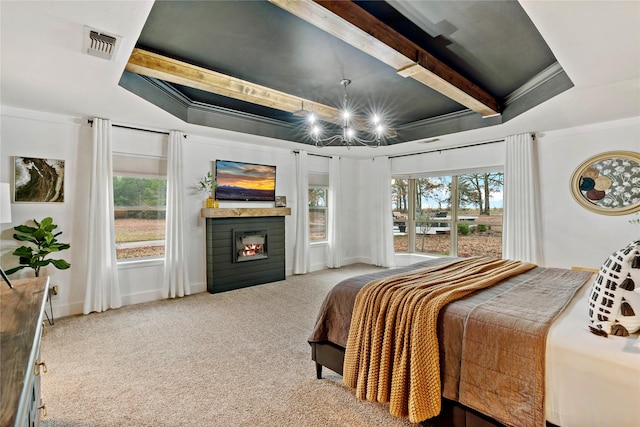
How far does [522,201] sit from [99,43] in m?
5.20

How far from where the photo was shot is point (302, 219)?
6.02m

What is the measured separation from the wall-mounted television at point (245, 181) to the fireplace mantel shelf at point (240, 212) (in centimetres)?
30

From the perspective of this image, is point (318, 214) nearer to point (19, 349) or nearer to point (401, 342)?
point (401, 342)

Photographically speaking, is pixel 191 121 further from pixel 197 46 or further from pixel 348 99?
pixel 348 99

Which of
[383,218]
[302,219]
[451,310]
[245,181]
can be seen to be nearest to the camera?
[451,310]

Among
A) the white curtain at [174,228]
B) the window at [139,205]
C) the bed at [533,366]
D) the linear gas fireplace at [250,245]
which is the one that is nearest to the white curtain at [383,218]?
the linear gas fireplace at [250,245]

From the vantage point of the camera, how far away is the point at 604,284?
1.53 meters

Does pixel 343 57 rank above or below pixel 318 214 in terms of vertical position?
above

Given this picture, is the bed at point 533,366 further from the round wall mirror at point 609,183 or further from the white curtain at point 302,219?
the white curtain at point 302,219

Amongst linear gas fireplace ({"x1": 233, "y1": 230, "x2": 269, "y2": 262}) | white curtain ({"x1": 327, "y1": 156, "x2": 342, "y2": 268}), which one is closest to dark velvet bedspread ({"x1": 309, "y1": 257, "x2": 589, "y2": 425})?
linear gas fireplace ({"x1": 233, "y1": 230, "x2": 269, "y2": 262})

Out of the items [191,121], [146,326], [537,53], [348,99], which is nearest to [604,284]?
[537,53]

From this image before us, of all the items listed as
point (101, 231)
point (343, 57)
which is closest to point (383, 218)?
point (343, 57)

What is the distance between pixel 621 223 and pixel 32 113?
7.22 meters

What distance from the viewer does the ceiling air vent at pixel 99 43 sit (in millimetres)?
2029
